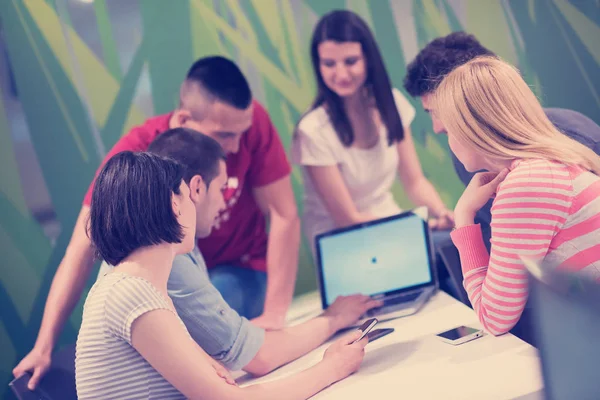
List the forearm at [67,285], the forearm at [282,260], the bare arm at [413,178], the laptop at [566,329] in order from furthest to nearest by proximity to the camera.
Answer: the bare arm at [413,178] → the forearm at [282,260] → the forearm at [67,285] → the laptop at [566,329]

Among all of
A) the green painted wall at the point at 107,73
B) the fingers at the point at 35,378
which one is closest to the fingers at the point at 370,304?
the fingers at the point at 35,378

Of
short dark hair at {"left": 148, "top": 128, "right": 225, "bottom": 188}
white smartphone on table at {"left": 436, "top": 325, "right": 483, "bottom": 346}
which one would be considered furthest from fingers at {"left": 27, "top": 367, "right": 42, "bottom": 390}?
white smartphone on table at {"left": 436, "top": 325, "right": 483, "bottom": 346}

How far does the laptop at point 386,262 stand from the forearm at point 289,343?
213 mm

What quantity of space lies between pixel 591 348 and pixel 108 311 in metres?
0.89

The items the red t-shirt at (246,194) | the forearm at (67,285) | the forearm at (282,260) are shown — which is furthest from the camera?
the red t-shirt at (246,194)

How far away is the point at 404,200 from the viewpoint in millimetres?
3223

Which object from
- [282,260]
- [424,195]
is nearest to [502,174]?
[282,260]

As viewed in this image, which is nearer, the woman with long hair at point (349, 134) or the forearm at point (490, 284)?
the forearm at point (490, 284)

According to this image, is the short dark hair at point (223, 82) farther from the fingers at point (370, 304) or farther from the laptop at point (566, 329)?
the laptop at point (566, 329)

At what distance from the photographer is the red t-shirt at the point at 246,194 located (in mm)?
2463

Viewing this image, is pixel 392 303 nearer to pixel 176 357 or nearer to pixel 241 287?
pixel 241 287

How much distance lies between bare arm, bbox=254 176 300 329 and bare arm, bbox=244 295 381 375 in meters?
0.45

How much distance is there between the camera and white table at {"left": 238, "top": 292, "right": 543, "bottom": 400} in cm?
131

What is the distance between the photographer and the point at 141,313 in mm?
1285
